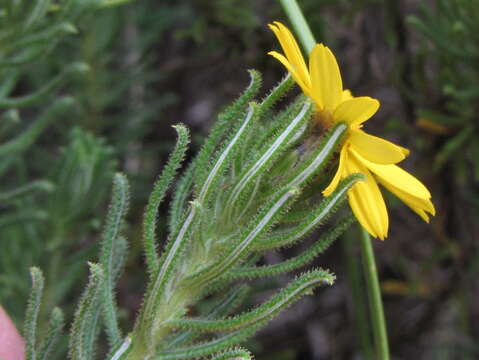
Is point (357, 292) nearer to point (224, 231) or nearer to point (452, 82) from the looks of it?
point (452, 82)

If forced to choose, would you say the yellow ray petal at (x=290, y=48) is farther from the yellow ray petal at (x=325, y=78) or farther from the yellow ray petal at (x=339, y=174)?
the yellow ray petal at (x=339, y=174)

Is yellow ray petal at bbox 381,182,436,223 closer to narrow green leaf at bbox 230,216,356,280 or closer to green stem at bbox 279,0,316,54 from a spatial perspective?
narrow green leaf at bbox 230,216,356,280

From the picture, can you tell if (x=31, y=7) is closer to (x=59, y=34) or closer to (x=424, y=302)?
(x=59, y=34)

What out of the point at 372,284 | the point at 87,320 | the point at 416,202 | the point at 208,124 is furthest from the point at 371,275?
the point at 208,124

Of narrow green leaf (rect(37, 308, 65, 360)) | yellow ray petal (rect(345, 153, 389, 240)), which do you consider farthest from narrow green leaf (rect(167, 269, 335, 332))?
narrow green leaf (rect(37, 308, 65, 360))

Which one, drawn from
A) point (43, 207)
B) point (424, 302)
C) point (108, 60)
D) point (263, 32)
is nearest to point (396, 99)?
point (263, 32)
